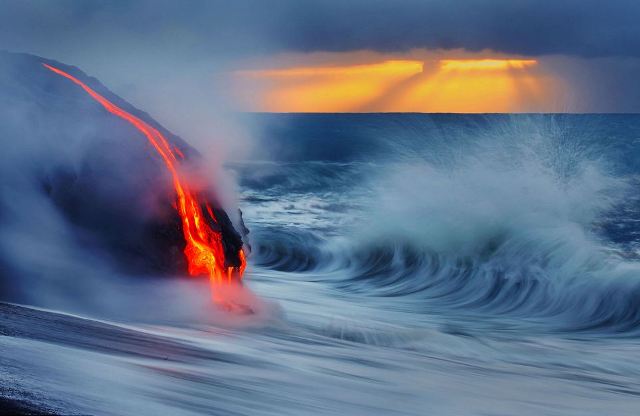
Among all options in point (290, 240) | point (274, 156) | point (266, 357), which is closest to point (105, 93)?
point (266, 357)

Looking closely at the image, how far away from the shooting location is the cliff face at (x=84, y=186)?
865 centimetres

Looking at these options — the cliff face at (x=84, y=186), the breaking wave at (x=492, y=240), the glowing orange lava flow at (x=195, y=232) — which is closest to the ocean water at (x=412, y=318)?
the breaking wave at (x=492, y=240)

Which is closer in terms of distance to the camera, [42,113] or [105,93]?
[42,113]

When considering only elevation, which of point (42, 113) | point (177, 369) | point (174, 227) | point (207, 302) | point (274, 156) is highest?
point (274, 156)

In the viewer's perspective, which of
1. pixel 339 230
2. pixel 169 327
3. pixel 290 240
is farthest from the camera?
pixel 339 230

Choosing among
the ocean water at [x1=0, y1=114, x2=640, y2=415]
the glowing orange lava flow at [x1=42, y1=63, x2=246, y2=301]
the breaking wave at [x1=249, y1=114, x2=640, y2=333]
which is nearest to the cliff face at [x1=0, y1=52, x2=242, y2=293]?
the glowing orange lava flow at [x1=42, y1=63, x2=246, y2=301]

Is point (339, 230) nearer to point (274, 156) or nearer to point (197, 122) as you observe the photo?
point (197, 122)

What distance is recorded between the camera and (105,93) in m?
10.2

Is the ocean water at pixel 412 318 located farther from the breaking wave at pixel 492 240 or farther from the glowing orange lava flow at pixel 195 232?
the glowing orange lava flow at pixel 195 232

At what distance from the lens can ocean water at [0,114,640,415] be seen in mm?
5477

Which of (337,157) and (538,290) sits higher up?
(337,157)

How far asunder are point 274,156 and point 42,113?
4506 cm

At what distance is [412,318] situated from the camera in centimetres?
1190

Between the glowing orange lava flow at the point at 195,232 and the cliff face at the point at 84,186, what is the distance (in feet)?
0.28
